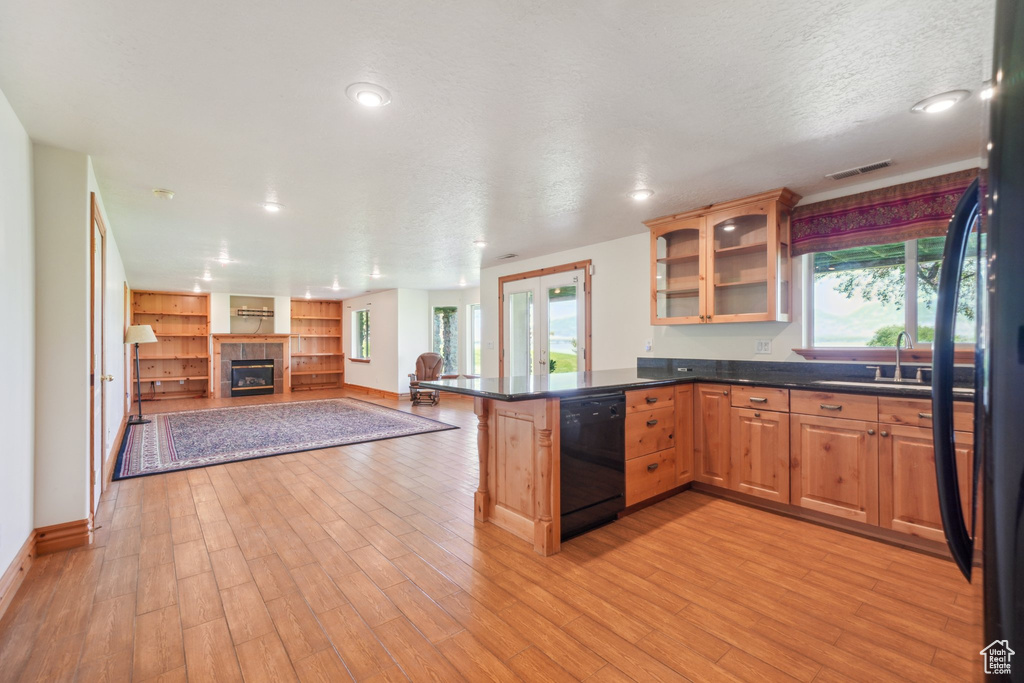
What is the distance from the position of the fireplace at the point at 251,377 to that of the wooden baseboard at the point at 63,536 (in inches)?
319

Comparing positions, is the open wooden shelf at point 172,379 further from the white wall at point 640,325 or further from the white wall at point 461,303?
the white wall at point 640,325

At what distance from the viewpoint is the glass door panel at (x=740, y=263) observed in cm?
355

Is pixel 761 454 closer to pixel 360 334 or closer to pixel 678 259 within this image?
pixel 678 259

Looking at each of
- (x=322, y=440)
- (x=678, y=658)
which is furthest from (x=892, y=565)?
(x=322, y=440)

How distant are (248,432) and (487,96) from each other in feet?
18.3

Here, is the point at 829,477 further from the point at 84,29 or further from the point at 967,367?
the point at 84,29

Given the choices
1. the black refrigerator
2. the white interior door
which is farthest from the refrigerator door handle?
the white interior door

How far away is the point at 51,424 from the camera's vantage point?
8.29ft

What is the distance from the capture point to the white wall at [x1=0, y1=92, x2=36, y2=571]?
6.53 ft

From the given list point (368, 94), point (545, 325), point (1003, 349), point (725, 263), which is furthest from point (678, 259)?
point (1003, 349)

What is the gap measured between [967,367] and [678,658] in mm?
2322

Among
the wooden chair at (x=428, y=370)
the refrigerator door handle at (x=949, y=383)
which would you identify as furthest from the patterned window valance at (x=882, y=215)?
the wooden chair at (x=428, y=370)

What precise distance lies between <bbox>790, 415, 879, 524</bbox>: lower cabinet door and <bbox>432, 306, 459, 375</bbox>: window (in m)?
7.24

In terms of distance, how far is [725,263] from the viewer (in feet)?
12.4
